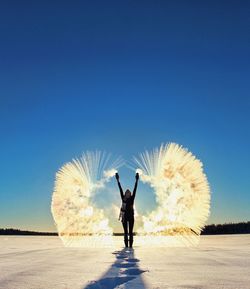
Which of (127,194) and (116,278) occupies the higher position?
(127,194)

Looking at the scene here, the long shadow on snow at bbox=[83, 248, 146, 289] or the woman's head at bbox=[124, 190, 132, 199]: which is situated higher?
the woman's head at bbox=[124, 190, 132, 199]

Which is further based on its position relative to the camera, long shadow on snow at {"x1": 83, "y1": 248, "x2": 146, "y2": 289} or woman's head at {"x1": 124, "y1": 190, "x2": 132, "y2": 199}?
woman's head at {"x1": 124, "y1": 190, "x2": 132, "y2": 199}

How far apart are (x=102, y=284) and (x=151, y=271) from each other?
211cm

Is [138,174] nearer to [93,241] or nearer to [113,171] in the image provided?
[113,171]

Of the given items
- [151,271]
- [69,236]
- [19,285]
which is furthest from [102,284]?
[69,236]

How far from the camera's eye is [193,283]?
7461mm

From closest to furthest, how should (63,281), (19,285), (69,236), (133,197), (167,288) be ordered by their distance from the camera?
(167,288), (19,285), (63,281), (133,197), (69,236)

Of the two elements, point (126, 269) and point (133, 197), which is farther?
point (133, 197)

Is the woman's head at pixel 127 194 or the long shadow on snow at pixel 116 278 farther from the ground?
the woman's head at pixel 127 194

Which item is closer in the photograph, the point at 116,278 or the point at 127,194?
the point at 116,278

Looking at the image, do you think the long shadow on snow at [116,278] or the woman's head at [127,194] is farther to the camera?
the woman's head at [127,194]

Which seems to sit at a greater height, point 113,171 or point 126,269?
point 113,171

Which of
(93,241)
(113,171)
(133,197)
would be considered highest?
(113,171)

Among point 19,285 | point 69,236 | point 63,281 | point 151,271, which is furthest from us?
point 69,236
